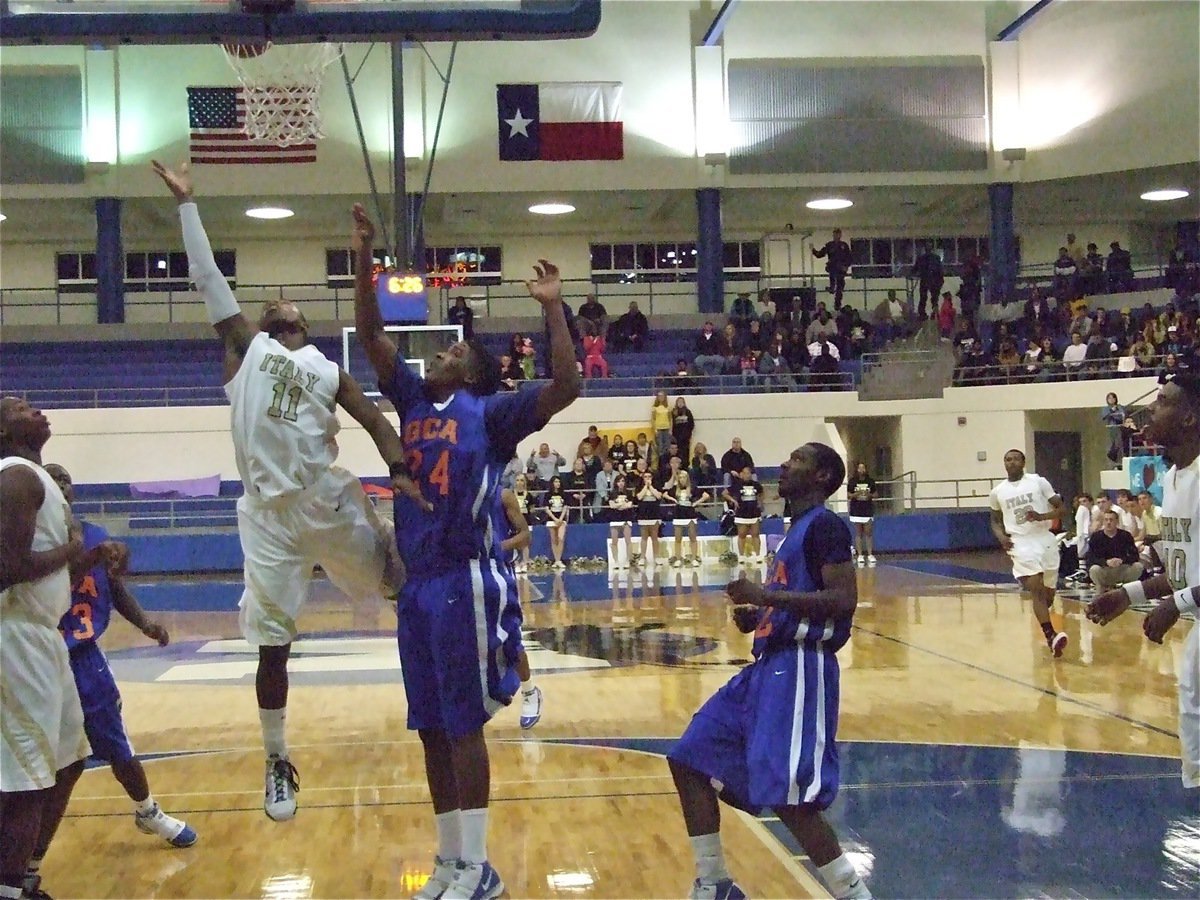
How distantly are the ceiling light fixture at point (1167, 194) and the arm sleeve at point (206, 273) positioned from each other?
2606cm

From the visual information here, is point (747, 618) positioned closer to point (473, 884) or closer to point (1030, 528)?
point (473, 884)

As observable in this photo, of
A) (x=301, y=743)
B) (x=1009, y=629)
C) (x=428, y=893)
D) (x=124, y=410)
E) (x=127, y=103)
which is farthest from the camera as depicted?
(x=127, y=103)

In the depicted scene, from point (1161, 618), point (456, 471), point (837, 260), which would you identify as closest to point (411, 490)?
point (456, 471)

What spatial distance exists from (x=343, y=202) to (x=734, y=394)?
878 cm

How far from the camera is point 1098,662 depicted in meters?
9.75

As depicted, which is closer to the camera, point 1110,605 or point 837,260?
point 1110,605

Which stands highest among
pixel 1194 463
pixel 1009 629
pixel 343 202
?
pixel 343 202

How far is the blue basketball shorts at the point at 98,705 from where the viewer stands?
506cm

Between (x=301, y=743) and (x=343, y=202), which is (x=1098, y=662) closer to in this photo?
(x=301, y=743)

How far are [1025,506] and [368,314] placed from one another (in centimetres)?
765

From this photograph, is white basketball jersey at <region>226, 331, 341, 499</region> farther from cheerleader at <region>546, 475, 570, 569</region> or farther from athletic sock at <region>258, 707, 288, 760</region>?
cheerleader at <region>546, 475, 570, 569</region>

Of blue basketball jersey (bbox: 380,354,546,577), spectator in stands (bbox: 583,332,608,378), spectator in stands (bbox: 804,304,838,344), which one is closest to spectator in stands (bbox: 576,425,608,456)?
spectator in stands (bbox: 583,332,608,378)

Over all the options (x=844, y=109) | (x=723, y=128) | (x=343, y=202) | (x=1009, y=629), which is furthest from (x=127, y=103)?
(x=1009, y=629)

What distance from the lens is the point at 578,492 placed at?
67.0ft
